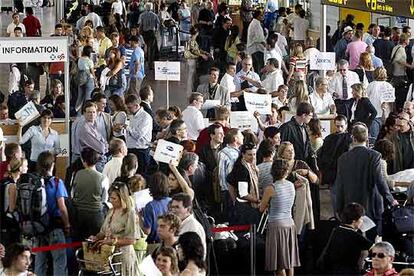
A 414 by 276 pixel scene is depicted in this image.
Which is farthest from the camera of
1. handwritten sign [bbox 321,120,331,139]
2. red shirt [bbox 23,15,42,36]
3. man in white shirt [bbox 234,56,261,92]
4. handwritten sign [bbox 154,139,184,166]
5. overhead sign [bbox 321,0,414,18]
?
red shirt [bbox 23,15,42,36]

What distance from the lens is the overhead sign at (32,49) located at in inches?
596

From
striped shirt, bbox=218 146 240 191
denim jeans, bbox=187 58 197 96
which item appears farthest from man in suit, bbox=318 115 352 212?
denim jeans, bbox=187 58 197 96

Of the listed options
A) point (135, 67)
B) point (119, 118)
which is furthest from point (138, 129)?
point (135, 67)

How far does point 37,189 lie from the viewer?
1196 centimetres

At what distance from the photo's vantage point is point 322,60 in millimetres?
18547

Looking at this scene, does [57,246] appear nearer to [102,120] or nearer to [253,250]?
[253,250]

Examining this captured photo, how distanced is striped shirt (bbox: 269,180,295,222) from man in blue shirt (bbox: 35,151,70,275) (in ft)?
6.68

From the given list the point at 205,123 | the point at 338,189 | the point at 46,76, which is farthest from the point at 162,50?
the point at 338,189

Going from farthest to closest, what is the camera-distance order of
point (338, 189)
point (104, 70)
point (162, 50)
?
point (162, 50)
point (104, 70)
point (338, 189)

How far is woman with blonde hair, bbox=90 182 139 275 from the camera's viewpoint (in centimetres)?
1112

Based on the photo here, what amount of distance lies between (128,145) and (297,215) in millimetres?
3315

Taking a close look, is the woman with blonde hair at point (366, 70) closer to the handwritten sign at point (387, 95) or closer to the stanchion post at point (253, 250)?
the handwritten sign at point (387, 95)

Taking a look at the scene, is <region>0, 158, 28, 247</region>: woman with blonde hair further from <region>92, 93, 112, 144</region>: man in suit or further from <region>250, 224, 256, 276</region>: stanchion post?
<region>92, 93, 112, 144</region>: man in suit

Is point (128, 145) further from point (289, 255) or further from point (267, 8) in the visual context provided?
point (267, 8)
